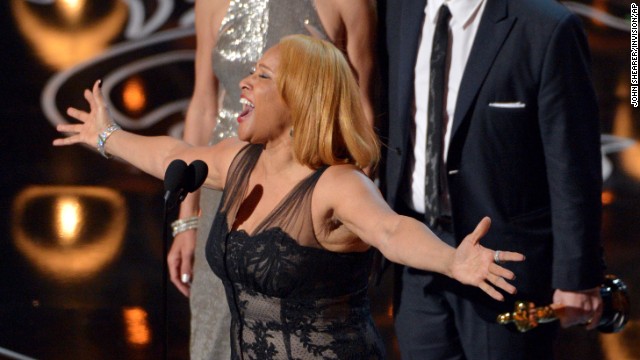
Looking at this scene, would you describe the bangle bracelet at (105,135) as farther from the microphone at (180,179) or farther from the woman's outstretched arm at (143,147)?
the microphone at (180,179)

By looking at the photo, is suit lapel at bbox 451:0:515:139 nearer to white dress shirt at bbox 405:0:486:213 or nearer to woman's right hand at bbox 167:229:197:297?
white dress shirt at bbox 405:0:486:213

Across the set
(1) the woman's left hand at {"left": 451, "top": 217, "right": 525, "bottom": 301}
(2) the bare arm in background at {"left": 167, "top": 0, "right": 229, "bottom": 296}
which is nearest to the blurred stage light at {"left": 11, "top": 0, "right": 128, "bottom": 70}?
(2) the bare arm in background at {"left": 167, "top": 0, "right": 229, "bottom": 296}

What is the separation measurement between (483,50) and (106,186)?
3.08 m

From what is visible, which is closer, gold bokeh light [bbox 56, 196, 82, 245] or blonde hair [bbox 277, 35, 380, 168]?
blonde hair [bbox 277, 35, 380, 168]

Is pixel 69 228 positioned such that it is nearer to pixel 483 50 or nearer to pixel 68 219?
pixel 68 219

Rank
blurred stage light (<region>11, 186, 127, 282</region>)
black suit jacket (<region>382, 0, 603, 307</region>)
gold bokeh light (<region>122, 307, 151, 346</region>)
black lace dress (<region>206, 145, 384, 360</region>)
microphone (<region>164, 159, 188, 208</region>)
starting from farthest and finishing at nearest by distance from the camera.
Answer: blurred stage light (<region>11, 186, 127, 282</region>) → gold bokeh light (<region>122, 307, 151, 346</region>) → black suit jacket (<region>382, 0, 603, 307</region>) → black lace dress (<region>206, 145, 384, 360</region>) → microphone (<region>164, 159, 188, 208</region>)

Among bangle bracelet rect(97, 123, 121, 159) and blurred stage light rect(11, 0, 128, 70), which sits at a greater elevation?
bangle bracelet rect(97, 123, 121, 159)

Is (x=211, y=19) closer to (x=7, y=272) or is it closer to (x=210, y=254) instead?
(x=210, y=254)

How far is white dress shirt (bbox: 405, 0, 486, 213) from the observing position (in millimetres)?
2799

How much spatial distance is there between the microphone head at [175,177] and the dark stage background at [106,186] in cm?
190

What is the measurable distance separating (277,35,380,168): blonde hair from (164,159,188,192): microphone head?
27cm

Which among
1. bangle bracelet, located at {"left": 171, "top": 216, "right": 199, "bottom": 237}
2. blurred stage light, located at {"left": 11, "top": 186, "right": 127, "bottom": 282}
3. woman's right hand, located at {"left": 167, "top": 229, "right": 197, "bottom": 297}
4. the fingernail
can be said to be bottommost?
blurred stage light, located at {"left": 11, "top": 186, "right": 127, "bottom": 282}

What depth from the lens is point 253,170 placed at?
267 cm

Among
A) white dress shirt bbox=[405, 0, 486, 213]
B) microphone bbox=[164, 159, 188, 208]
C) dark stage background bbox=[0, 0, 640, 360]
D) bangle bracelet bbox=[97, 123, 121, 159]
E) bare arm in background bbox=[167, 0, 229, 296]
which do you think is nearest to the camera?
microphone bbox=[164, 159, 188, 208]
